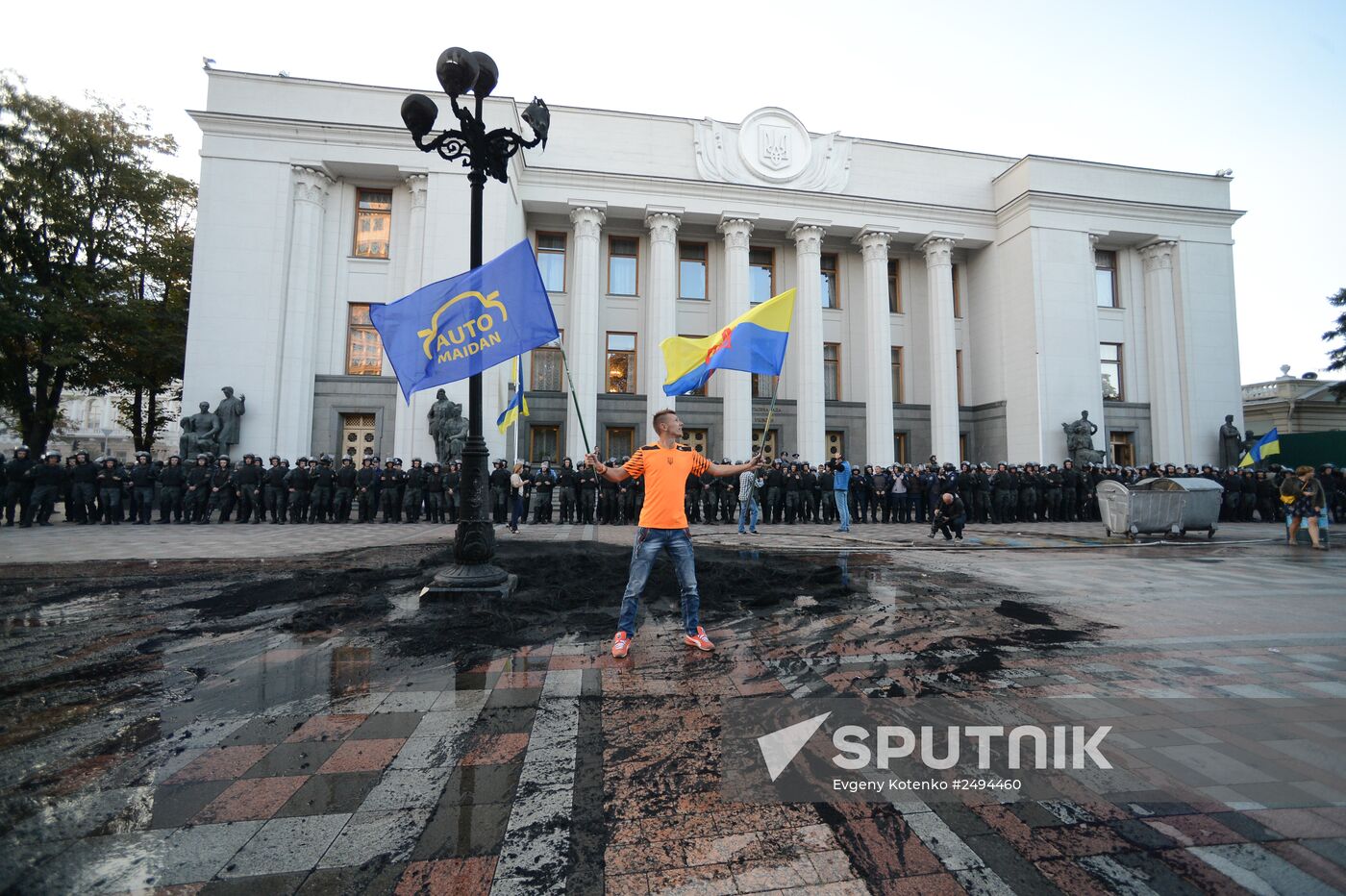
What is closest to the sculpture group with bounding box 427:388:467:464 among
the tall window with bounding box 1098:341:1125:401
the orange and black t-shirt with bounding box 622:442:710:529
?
the orange and black t-shirt with bounding box 622:442:710:529

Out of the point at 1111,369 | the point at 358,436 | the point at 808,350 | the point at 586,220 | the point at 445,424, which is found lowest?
the point at 358,436

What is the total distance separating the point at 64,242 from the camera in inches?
909

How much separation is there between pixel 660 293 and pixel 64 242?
77.8 ft

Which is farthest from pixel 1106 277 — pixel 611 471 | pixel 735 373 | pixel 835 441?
pixel 611 471

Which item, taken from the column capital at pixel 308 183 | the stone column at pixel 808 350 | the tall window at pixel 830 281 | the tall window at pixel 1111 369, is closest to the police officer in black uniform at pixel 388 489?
the column capital at pixel 308 183

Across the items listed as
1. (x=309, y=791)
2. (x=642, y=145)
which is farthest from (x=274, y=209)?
(x=309, y=791)

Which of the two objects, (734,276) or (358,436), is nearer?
(358,436)

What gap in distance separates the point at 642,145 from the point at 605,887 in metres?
27.4

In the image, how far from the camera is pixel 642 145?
25141 mm

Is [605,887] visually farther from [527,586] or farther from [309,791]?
[527,586]

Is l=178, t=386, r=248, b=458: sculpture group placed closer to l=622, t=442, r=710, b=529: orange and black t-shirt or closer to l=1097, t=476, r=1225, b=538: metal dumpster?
l=622, t=442, r=710, b=529: orange and black t-shirt

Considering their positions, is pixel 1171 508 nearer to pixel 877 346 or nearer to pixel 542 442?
pixel 877 346

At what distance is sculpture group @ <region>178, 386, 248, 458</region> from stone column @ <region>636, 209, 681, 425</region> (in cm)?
1452

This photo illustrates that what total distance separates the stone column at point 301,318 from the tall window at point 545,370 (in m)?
8.11
